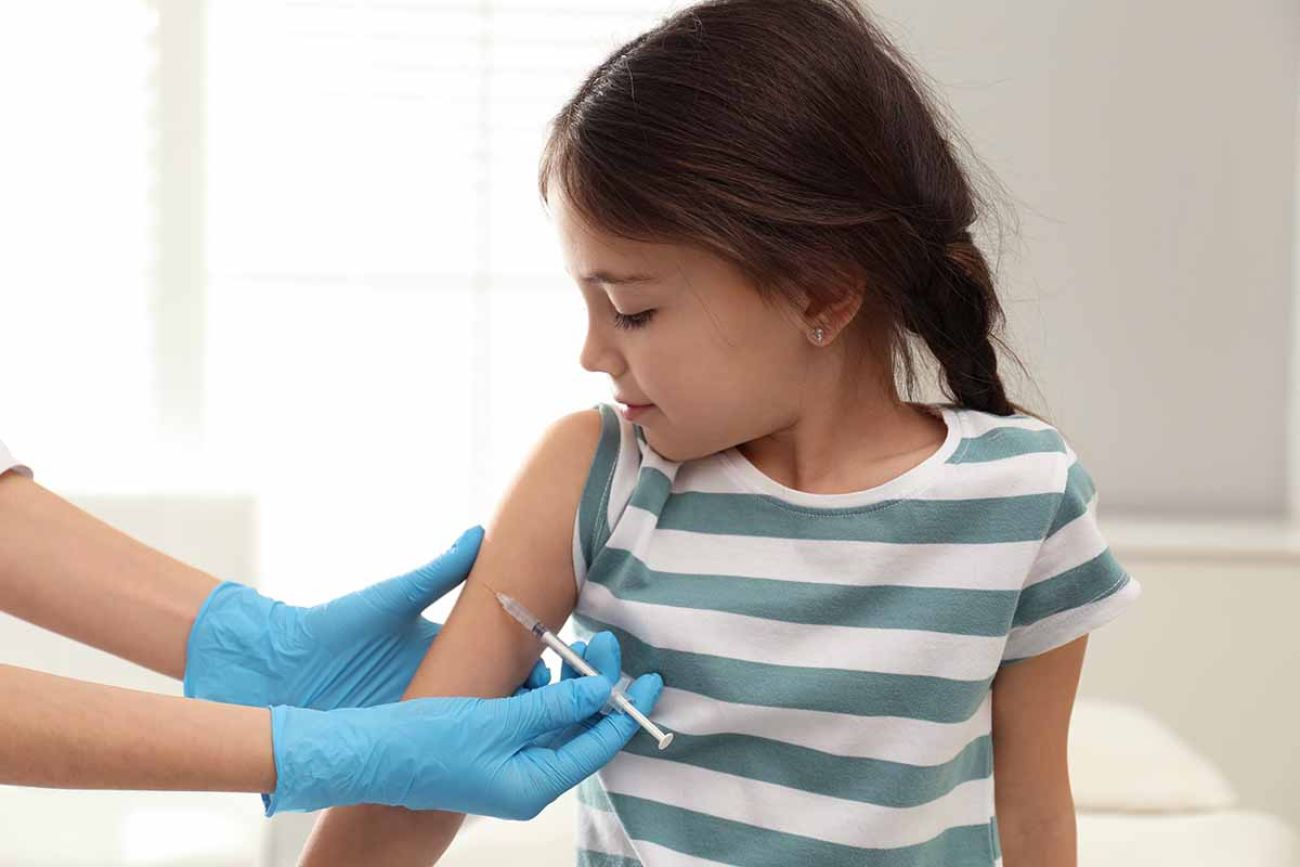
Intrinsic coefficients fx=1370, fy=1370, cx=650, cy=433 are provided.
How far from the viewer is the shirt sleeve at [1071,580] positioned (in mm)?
1085

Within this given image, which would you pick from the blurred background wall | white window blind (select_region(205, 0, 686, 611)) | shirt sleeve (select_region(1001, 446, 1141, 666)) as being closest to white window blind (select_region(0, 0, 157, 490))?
the blurred background wall

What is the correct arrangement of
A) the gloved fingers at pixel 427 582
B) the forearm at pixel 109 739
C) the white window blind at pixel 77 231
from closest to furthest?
the forearm at pixel 109 739, the gloved fingers at pixel 427 582, the white window blind at pixel 77 231

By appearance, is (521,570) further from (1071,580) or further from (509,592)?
(1071,580)

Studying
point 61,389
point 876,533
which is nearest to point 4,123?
point 61,389

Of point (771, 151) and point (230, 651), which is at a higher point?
point (771, 151)

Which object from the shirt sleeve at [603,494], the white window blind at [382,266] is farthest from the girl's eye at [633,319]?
the white window blind at [382,266]

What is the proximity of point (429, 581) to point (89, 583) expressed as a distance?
1.07ft

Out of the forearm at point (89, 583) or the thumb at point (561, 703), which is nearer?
the thumb at point (561, 703)

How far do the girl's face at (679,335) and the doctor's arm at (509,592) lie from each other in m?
0.08

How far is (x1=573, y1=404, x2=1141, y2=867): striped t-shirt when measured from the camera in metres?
1.05

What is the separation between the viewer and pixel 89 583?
1285mm

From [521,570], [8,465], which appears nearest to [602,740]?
[521,570]

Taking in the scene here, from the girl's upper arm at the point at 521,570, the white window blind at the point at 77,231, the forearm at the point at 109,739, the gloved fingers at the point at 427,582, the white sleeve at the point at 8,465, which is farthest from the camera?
the white window blind at the point at 77,231

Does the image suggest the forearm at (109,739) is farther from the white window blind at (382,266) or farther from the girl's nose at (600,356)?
the white window blind at (382,266)
